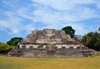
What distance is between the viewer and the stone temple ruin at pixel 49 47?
1669 cm

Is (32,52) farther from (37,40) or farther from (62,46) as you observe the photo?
(62,46)

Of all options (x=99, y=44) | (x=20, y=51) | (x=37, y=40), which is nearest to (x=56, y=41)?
(x=37, y=40)

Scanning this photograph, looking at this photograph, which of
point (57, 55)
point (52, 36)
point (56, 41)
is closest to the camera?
point (57, 55)

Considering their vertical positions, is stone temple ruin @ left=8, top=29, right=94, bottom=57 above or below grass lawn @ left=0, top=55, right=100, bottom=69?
above

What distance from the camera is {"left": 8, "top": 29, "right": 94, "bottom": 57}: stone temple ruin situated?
54.7 feet

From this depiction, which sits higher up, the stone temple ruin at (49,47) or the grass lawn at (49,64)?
the stone temple ruin at (49,47)

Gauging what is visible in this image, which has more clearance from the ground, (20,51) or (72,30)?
(72,30)

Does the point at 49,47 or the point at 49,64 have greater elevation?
the point at 49,47

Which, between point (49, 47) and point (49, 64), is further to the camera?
point (49, 47)

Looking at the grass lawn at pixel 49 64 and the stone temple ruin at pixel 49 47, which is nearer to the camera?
the grass lawn at pixel 49 64

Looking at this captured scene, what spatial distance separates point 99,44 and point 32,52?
2011 cm

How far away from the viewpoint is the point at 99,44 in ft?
93.6

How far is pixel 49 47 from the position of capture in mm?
18062

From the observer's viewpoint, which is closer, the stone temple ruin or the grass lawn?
the grass lawn
